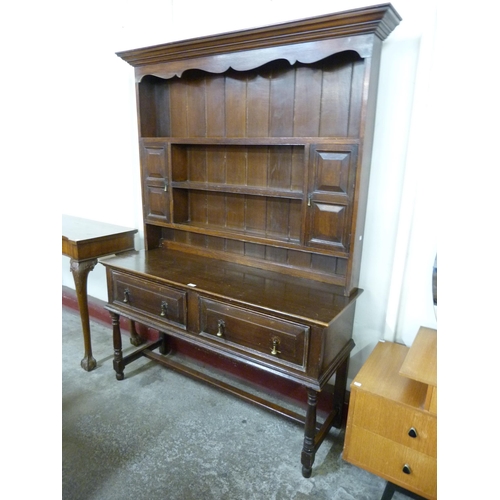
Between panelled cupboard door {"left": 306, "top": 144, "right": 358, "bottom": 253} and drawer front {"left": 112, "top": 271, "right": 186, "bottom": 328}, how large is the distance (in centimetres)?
76

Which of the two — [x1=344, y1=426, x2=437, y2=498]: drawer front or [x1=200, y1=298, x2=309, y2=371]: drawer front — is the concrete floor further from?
[x1=200, y1=298, x2=309, y2=371]: drawer front

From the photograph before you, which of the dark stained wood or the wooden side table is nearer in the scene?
the dark stained wood

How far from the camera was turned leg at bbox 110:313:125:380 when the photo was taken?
224cm

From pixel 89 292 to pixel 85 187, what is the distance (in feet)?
3.22

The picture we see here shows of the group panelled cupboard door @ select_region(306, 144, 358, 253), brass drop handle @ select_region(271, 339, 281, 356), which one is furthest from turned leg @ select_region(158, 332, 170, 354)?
panelled cupboard door @ select_region(306, 144, 358, 253)

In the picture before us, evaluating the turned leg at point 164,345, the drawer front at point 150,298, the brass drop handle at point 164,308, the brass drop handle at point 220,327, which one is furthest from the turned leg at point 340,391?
the turned leg at point 164,345

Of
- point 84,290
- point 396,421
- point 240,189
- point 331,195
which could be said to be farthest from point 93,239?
point 396,421

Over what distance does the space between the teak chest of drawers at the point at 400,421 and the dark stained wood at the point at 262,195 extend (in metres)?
0.19

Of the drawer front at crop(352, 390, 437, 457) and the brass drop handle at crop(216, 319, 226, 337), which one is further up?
the brass drop handle at crop(216, 319, 226, 337)

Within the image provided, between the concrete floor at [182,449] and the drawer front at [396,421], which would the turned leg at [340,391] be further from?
the drawer front at [396,421]

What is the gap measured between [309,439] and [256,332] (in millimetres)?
570
